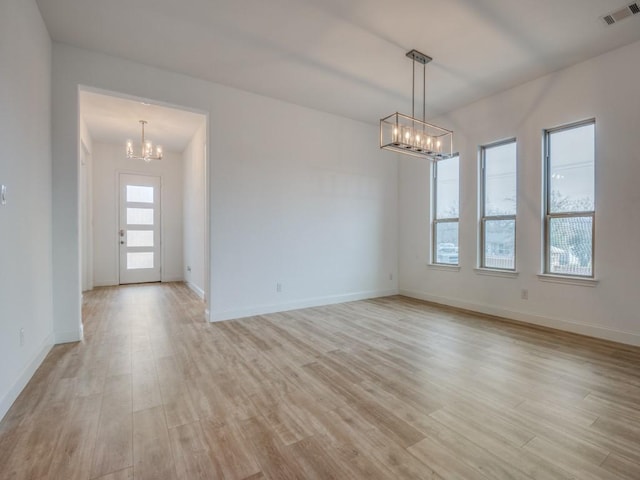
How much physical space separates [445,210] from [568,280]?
2087 mm

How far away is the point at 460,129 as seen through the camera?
200 inches

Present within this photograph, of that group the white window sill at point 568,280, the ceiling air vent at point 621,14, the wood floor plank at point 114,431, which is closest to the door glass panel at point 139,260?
the wood floor plank at point 114,431

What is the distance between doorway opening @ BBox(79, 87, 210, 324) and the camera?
19.4ft

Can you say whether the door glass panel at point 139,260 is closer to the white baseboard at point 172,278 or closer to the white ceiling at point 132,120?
the white baseboard at point 172,278

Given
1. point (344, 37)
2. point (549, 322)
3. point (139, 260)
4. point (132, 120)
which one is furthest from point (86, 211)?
point (549, 322)

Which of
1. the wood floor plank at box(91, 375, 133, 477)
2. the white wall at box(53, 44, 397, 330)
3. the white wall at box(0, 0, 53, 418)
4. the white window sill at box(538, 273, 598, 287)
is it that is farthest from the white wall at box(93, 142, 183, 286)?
the white window sill at box(538, 273, 598, 287)

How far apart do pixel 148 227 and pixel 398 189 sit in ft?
19.6

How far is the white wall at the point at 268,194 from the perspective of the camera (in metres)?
3.41

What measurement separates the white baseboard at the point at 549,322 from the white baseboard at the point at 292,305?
1.10 m

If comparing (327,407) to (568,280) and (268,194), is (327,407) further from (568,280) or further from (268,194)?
(568,280)

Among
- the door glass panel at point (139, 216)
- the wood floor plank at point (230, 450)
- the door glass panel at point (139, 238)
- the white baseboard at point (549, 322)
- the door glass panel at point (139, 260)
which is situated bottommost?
the wood floor plank at point (230, 450)

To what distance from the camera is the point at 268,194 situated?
15.4 ft

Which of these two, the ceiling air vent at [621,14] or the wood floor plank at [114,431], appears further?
the ceiling air vent at [621,14]

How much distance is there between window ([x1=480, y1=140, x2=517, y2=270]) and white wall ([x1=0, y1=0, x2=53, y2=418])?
5.47 metres
